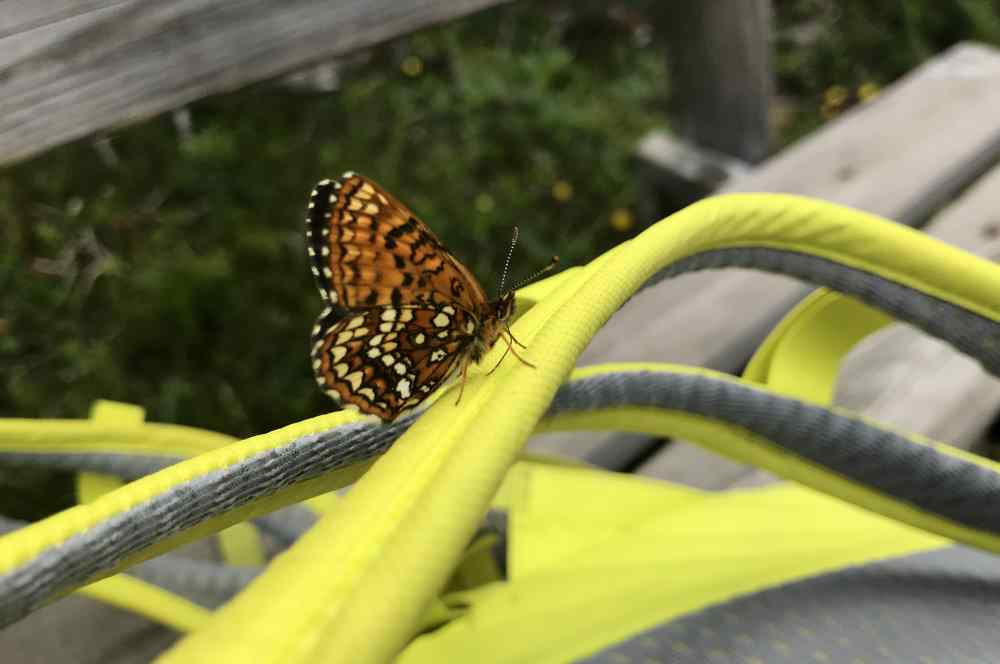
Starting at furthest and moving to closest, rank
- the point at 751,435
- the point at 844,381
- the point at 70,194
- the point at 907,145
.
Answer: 1. the point at 70,194
2. the point at 907,145
3. the point at 844,381
4. the point at 751,435

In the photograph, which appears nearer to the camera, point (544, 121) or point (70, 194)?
point (70, 194)

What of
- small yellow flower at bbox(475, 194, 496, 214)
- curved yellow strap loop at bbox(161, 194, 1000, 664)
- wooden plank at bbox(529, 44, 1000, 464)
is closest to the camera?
curved yellow strap loop at bbox(161, 194, 1000, 664)

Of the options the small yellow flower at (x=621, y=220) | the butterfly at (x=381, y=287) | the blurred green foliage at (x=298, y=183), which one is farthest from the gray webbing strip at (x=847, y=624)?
the small yellow flower at (x=621, y=220)

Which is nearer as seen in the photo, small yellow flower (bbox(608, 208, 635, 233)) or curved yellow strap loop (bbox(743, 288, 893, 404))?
curved yellow strap loop (bbox(743, 288, 893, 404))

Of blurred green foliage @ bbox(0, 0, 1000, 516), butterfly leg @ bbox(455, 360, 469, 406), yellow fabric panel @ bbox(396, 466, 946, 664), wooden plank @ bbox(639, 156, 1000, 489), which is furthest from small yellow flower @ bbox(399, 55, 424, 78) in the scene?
butterfly leg @ bbox(455, 360, 469, 406)

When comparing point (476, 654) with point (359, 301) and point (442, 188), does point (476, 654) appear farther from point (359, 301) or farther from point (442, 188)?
point (442, 188)

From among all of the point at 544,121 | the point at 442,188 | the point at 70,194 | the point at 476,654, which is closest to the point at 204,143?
the point at 70,194

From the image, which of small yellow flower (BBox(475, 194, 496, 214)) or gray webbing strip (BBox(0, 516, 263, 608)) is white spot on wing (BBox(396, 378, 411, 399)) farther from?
small yellow flower (BBox(475, 194, 496, 214))

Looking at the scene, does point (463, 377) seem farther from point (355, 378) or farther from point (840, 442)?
point (840, 442)

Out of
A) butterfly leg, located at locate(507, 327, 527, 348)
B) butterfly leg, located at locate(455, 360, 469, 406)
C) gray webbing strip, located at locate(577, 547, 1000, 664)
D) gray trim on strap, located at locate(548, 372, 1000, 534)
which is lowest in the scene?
gray webbing strip, located at locate(577, 547, 1000, 664)
